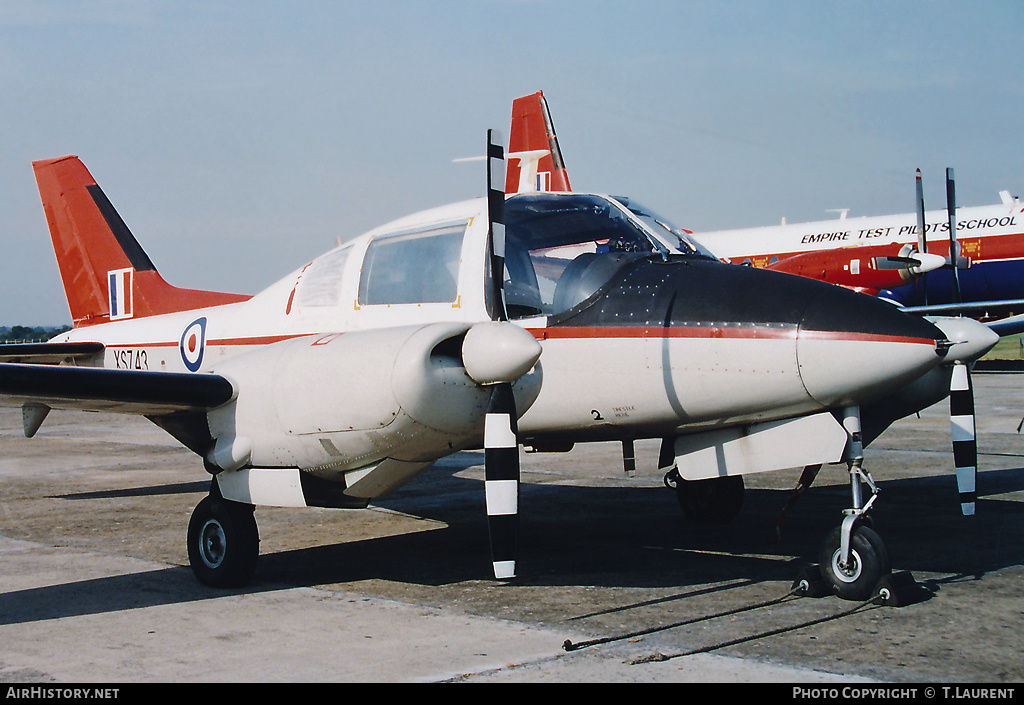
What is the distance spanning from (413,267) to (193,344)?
2835mm

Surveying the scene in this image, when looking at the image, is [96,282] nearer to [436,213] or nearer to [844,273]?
[436,213]

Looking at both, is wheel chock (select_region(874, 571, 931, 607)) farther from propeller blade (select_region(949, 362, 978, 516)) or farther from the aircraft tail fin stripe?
the aircraft tail fin stripe

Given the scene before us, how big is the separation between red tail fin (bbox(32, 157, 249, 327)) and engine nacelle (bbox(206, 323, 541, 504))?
184 inches

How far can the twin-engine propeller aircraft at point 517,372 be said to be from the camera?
5797 mm

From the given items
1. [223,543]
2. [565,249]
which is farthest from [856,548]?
[223,543]

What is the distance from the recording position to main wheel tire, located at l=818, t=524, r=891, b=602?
584cm

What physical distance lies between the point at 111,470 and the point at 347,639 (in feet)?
31.8

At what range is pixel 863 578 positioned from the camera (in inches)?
231

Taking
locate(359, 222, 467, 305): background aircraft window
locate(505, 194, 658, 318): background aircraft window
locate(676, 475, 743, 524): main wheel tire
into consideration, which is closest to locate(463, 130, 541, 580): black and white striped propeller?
locate(505, 194, 658, 318): background aircraft window

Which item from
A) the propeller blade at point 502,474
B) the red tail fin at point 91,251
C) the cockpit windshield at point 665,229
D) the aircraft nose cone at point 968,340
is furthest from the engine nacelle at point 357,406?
the red tail fin at point 91,251

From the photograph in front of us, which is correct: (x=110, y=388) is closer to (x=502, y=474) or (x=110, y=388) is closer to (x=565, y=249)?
(x=502, y=474)

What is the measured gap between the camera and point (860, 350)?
5.57 meters

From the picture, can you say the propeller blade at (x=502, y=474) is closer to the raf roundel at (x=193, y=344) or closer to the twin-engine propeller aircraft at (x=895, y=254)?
the twin-engine propeller aircraft at (x=895, y=254)

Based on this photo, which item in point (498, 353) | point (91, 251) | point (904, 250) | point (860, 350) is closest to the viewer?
point (860, 350)
